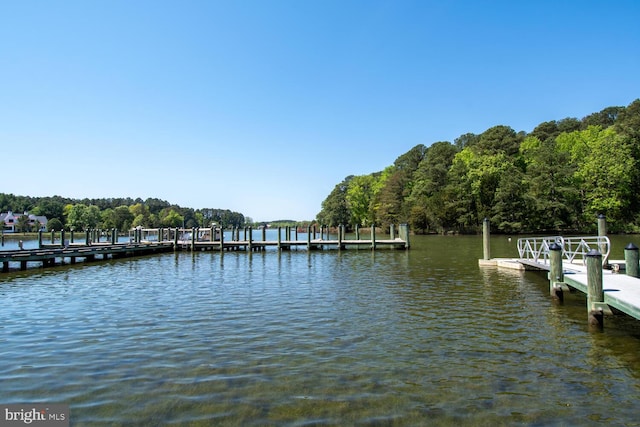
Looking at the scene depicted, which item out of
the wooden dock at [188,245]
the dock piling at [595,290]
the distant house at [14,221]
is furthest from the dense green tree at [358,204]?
the dock piling at [595,290]

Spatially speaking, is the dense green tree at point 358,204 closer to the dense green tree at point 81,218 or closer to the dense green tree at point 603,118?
the dense green tree at point 603,118

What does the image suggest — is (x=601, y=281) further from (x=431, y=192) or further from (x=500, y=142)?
(x=500, y=142)

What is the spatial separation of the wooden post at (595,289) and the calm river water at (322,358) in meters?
0.38

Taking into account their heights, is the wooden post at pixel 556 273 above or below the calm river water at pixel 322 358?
above

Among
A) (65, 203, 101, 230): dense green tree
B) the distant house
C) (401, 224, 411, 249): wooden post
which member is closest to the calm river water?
(401, 224, 411, 249): wooden post

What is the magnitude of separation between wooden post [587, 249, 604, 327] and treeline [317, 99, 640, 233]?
192ft

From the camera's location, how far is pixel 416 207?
247ft

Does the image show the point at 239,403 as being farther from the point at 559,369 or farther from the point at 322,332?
the point at 559,369

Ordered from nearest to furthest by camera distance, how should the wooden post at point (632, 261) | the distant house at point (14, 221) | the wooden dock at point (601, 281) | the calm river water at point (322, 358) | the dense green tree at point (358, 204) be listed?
the calm river water at point (322, 358) < the wooden dock at point (601, 281) < the wooden post at point (632, 261) < the dense green tree at point (358, 204) < the distant house at point (14, 221)

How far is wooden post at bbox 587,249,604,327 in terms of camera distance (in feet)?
32.4

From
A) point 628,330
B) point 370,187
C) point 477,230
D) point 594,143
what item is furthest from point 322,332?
point 370,187

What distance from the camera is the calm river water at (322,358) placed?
19.6 feet

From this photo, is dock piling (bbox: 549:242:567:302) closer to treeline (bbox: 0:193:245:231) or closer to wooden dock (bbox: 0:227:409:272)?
wooden dock (bbox: 0:227:409:272)

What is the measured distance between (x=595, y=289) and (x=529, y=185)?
63.1 meters
